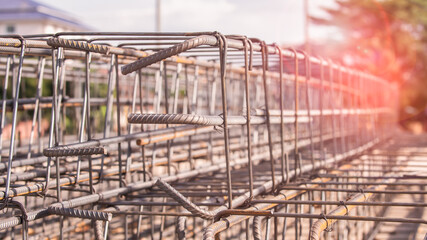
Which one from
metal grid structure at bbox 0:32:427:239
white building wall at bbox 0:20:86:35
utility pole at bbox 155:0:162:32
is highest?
white building wall at bbox 0:20:86:35

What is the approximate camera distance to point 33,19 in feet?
166

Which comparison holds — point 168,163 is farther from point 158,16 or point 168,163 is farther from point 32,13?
point 32,13

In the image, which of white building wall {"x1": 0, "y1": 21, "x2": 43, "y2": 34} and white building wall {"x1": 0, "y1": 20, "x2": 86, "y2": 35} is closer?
white building wall {"x1": 0, "y1": 20, "x2": 86, "y2": 35}

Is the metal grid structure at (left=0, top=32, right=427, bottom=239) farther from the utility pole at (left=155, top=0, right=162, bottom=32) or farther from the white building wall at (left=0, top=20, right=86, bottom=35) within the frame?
the white building wall at (left=0, top=20, right=86, bottom=35)

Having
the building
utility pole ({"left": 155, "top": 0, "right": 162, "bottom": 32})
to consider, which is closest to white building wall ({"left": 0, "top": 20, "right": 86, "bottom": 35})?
the building

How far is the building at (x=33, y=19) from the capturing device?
49188 mm

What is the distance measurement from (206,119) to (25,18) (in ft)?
165

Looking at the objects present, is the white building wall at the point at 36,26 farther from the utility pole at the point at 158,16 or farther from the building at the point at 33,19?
the utility pole at the point at 158,16

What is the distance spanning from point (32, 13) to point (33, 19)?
1.01m

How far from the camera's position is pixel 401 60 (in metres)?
42.2

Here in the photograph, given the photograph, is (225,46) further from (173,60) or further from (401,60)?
(401,60)

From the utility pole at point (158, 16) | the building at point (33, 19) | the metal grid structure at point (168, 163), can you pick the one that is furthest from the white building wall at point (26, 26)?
the metal grid structure at point (168, 163)

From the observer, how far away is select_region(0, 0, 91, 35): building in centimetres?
4919

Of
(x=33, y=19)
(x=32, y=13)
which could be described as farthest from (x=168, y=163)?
(x=32, y=13)
